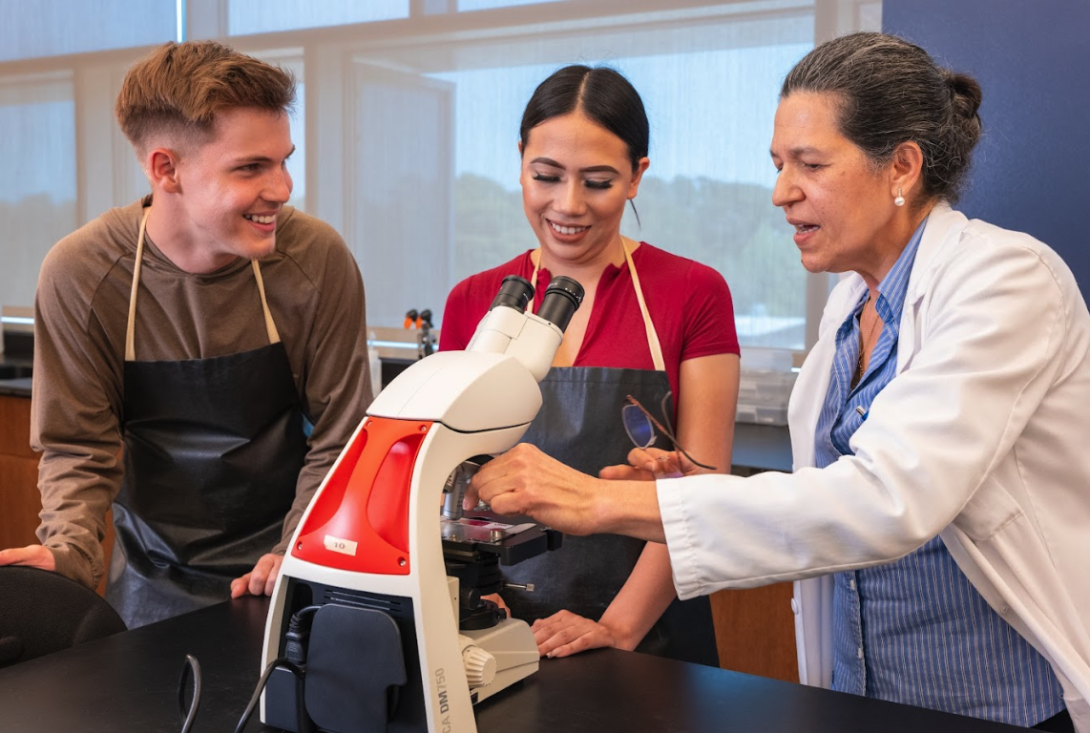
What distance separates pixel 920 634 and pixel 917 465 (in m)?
0.33

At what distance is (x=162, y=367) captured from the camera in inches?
66.6

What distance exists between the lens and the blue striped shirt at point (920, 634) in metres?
1.25

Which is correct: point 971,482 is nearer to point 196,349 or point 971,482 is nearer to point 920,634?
point 920,634

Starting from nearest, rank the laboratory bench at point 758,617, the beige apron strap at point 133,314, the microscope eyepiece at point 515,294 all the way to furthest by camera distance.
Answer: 1. the microscope eyepiece at point 515,294
2. the beige apron strap at point 133,314
3. the laboratory bench at point 758,617

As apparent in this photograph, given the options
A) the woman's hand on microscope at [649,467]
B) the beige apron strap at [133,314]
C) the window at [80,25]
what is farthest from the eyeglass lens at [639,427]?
the window at [80,25]

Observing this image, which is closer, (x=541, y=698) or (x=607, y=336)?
(x=541, y=698)

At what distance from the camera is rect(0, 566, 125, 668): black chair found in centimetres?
123

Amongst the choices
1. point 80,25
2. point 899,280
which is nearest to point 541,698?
point 899,280

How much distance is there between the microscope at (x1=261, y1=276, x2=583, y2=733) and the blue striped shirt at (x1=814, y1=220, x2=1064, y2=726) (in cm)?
54

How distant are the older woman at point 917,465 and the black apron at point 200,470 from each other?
0.70 metres

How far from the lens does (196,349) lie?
5.65ft

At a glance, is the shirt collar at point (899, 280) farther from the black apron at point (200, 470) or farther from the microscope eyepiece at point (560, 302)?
the black apron at point (200, 470)

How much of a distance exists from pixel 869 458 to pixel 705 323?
0.57m

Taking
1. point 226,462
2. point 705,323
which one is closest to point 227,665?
point 226,462
